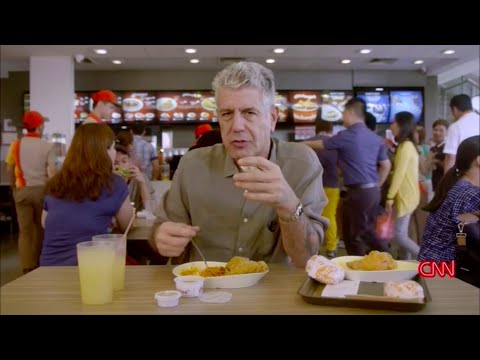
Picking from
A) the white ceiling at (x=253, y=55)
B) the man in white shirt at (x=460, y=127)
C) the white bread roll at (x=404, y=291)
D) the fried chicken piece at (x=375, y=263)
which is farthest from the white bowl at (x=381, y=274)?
the white ceiling at (x=253, y=55)

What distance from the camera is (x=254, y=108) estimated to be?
1.52 m

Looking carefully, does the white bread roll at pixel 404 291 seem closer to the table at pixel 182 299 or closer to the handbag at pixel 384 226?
the table at pixel 182 299

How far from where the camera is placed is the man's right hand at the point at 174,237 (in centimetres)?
130

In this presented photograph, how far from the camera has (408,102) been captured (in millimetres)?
7293

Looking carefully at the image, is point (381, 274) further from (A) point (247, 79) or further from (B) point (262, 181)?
(A) point (247, 79)

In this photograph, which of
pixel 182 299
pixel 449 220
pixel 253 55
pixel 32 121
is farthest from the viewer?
pixel 253 55

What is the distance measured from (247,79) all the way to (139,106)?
19.6 ft

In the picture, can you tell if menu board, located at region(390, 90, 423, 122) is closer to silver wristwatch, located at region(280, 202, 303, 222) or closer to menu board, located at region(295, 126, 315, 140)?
menu board, located at region(295, 126, 315, 140)

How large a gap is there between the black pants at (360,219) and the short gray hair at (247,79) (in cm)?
278

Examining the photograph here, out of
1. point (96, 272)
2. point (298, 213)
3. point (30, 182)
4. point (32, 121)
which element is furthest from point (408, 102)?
Result: point (96, 272)

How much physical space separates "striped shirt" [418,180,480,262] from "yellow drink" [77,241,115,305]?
135 cm

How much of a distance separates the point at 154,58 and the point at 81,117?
1.60 metres
